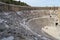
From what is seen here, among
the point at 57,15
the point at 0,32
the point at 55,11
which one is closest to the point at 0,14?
the point at 0,32

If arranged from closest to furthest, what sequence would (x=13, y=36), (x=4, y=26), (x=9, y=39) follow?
(x=9, y=39) < (x=13, y=36) < (x=4, y=26)

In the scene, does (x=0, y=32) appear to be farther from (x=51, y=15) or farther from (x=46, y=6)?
(x=46, y=6)

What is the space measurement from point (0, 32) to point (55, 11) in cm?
2668

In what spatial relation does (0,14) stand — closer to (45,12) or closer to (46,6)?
(45,12)

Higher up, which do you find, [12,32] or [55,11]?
[12,32]

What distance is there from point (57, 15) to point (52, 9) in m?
3.74

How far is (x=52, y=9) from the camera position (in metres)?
39.0

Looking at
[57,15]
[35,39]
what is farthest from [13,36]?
[57,15]

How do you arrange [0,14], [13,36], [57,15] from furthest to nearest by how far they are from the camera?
1. [57,15]
2. [0,14]
3. [13,36]

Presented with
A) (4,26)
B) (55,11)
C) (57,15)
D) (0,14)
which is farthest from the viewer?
(55,11)

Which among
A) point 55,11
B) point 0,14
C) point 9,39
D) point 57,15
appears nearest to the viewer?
point 9,39

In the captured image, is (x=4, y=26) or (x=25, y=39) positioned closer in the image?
(x=25, y=39)

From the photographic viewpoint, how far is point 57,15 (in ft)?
117

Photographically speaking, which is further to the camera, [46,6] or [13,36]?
[46,6]
